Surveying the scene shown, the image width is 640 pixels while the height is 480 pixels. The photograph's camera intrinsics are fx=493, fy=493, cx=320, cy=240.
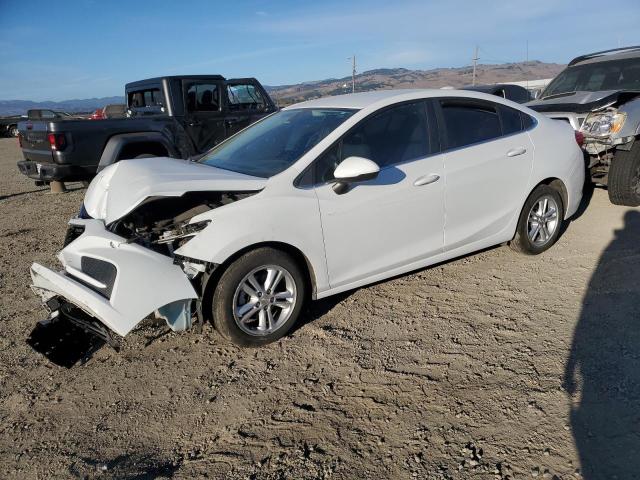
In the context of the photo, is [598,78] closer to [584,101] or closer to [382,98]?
[584,101]

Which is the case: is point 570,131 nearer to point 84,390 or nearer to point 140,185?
point 140,185

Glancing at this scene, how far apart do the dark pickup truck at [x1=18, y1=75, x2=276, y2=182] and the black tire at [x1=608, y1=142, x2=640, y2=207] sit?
5.67m

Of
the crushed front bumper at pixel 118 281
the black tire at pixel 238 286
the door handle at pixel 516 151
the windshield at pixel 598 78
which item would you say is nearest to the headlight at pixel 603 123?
the windshield at pixel 598 78

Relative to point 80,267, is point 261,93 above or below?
above

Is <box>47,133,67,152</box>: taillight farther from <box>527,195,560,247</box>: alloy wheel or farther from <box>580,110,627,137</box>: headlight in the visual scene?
<box>580,110,627,137</box>: headlight

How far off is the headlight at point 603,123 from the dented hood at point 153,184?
180 inches

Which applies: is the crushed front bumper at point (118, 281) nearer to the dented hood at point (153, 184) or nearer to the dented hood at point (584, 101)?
the dented hood at point (153, 184)

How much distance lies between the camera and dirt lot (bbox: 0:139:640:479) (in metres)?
2.40

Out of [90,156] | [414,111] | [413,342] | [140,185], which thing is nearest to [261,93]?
[90,156]

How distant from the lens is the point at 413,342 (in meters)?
3.46

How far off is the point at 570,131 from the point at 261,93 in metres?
5.58

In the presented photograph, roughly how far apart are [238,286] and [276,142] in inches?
54.2

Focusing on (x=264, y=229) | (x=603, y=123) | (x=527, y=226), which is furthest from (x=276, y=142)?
(x=603, y=123)

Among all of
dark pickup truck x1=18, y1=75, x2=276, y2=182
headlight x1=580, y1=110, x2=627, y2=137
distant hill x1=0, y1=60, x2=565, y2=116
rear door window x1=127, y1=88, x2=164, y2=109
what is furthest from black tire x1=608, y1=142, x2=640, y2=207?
distant hill x1=0, y1=60, x2=565, y2=116
